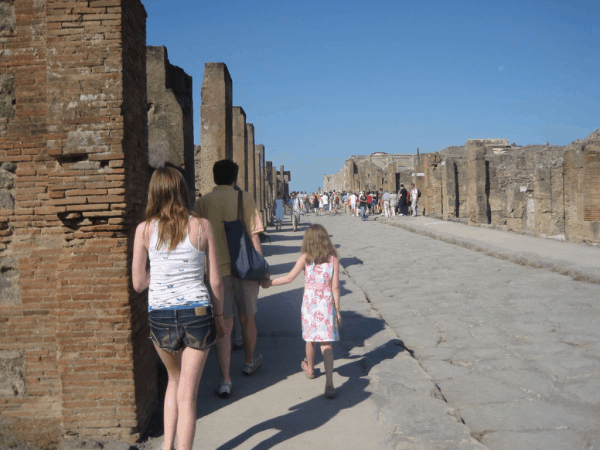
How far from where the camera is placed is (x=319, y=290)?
4160 millimetres

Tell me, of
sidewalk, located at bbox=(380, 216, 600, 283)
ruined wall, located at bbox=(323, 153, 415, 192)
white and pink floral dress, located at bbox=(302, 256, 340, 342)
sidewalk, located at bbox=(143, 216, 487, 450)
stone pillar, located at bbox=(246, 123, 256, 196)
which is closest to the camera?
sidewalk, located at bbox=(143, 216, 487, 450)

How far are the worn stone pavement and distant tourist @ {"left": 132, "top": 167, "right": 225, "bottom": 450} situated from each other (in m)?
0.64

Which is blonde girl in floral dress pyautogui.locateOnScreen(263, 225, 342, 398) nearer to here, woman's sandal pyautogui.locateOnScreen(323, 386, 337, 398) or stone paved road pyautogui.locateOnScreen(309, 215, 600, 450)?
woman's sandal pyautogui.locateOnScreen(323, 386, 337, 398)

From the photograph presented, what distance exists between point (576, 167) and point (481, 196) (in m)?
8.23

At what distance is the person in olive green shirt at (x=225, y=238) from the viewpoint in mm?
4184

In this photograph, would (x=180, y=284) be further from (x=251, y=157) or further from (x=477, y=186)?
(x=477, y=186)

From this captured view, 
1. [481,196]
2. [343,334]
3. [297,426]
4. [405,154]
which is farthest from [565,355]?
[405,154]

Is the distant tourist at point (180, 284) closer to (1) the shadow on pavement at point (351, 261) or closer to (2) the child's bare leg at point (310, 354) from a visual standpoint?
(2) the child's bare leg at point (310, 354)

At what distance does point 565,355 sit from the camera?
16.0 ft

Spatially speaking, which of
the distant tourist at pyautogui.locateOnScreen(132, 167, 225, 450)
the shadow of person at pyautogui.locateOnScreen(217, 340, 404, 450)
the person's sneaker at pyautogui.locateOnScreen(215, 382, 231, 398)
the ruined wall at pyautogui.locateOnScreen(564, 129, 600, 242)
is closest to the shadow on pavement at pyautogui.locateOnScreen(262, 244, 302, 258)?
the ruined wall at pyautogui.locateOnScreen(564, 129, 600, 242)

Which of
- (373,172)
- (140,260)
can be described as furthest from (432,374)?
(373,172)

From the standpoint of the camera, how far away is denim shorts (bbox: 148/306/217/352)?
113 inches

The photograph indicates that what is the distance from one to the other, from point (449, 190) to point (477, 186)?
13.8 feet

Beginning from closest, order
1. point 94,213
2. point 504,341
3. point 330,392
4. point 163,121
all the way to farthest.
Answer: point 94,213 < point 330,392 < point 504,341 < point 163,121
